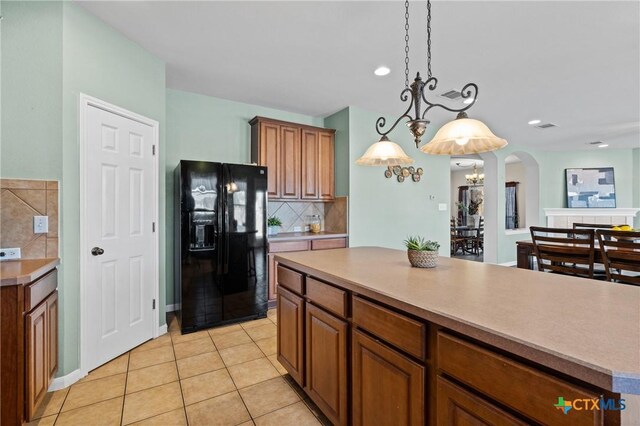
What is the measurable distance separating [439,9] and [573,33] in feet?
4.11

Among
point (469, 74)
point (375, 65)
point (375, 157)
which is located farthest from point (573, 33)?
point (375, 157)

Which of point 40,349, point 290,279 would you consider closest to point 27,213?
point 40,349

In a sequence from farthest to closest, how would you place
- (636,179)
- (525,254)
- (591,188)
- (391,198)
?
(591,188) → (636,179) → (391,198) → (525,254)

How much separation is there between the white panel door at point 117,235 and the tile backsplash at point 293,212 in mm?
1763

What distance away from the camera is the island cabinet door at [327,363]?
1.53 metres

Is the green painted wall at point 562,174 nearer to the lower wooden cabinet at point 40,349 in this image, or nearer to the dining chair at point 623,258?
the dining chair at point 623,258

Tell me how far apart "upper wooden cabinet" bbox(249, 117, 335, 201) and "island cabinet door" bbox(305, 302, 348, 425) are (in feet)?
8.21

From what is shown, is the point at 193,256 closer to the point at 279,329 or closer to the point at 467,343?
the point at 279,329

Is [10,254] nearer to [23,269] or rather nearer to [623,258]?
[23,269]

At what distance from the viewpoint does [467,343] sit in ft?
3.11

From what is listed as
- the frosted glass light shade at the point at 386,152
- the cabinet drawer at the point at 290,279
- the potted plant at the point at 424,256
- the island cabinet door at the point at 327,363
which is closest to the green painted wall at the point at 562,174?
the frosted glass light shade at the point at 386,152

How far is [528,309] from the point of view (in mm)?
1023

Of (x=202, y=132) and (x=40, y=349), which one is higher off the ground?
(x=202, y=132)

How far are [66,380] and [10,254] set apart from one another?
3.17 feet
